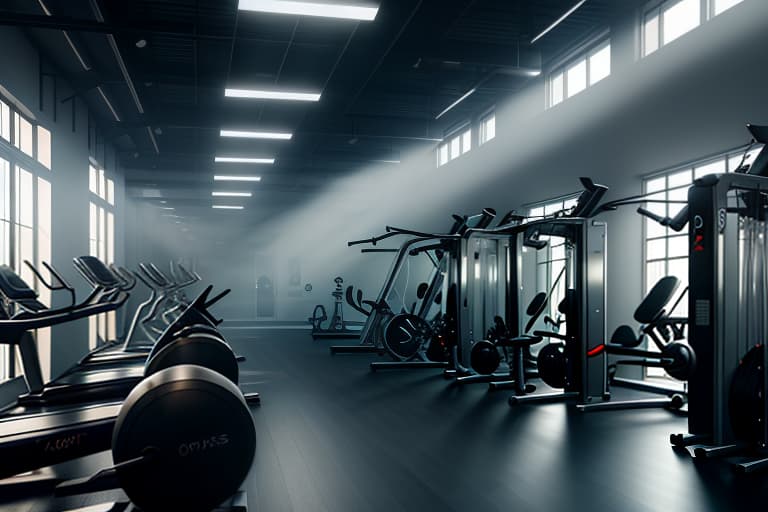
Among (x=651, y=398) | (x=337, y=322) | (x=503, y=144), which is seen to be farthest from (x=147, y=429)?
(x=337, y=322)

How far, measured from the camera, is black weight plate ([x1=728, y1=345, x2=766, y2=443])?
3.38 metres

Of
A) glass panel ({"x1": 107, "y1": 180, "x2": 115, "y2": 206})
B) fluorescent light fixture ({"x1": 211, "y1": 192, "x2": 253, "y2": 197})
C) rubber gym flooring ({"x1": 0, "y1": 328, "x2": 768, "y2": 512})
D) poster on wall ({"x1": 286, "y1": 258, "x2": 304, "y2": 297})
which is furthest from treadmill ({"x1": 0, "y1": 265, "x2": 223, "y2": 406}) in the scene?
poster on wall ({"x1": 286, "y1": 258, "x2": 304, "y2": 297})

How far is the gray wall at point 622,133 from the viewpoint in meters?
4.98

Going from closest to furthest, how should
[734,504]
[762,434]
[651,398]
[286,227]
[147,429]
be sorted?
[147,429] → [734,504] → [762,434] → [651,398] → [286,227]

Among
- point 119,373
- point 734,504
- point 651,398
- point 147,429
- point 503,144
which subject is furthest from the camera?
point 503,144

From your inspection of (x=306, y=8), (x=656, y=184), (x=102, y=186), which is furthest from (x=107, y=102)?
(x=656, y=184)

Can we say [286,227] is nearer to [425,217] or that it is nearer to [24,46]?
[425,217]

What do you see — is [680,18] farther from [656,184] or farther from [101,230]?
[101,230]

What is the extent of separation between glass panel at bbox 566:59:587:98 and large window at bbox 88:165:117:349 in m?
6.40

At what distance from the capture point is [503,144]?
890cm

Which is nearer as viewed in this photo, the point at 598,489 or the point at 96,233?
the point at 598,489

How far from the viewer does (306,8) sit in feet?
16.0

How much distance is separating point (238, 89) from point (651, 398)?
209 inches

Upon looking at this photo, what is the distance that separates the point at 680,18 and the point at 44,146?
20.9 feet
